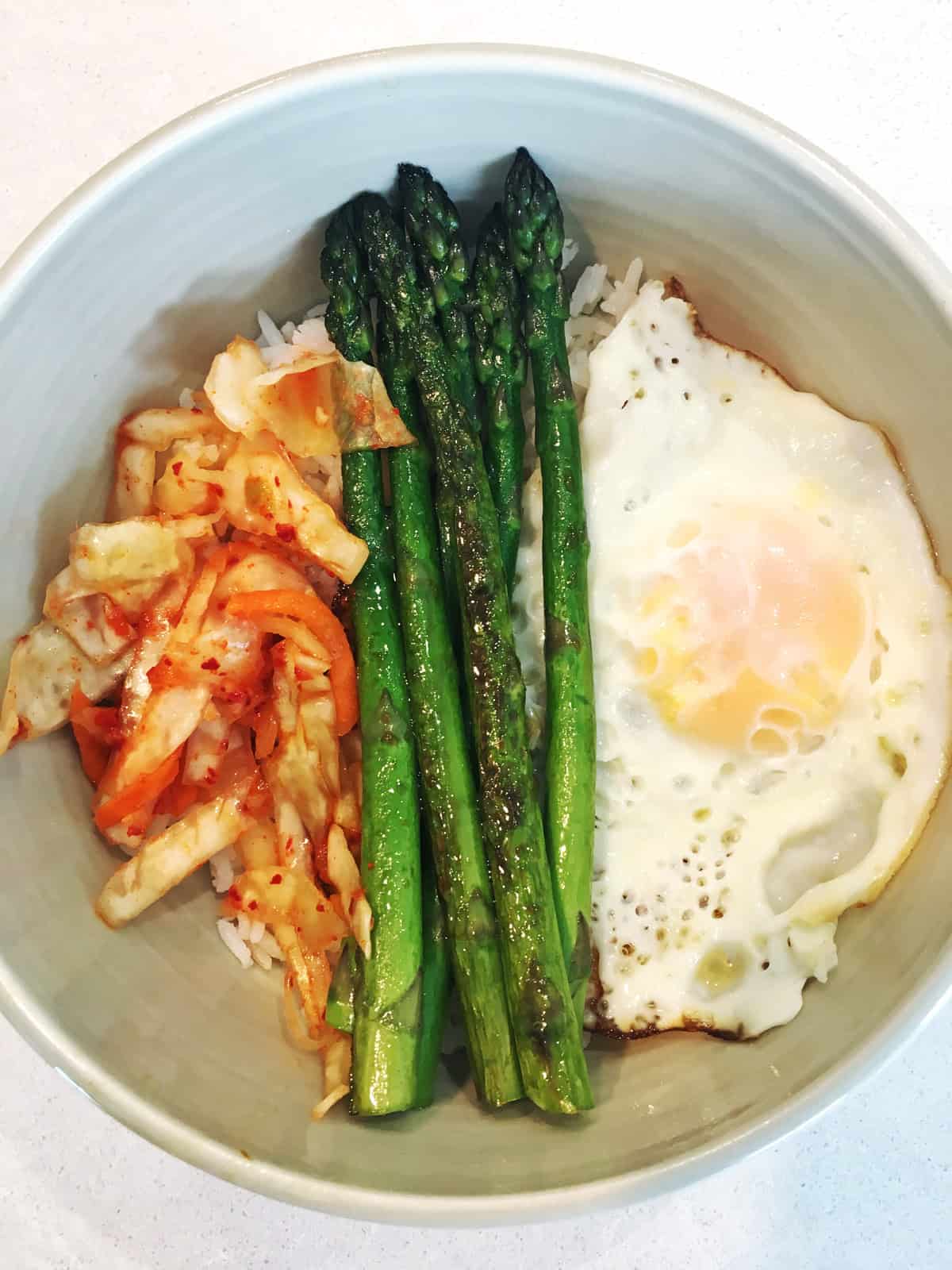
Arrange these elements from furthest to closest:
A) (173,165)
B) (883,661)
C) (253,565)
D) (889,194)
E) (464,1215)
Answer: (889,194) → (883,661) → (253,565) → (173,165) → (464,1215)

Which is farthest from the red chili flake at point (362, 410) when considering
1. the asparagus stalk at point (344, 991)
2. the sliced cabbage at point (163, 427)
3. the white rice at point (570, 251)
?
the asparagus stalk at point (344, 991)

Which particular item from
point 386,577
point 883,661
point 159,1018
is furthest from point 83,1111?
point 883,661

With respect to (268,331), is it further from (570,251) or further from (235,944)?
(235,944)

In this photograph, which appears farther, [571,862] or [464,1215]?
[571,862]

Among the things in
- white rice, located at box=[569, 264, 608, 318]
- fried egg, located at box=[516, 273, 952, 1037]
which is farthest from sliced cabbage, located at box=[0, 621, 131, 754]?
white rice, located at box=[569, 264, 608, 318]

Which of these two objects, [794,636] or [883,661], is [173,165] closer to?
[794,636]

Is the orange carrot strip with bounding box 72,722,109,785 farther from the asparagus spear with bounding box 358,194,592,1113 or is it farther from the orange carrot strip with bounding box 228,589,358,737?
the asparagus spear with bounding box 358,194,592,1113
